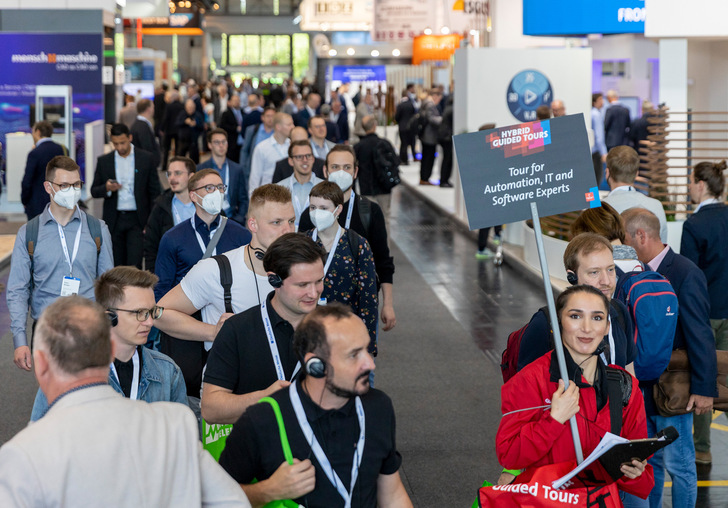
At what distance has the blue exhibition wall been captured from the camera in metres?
13.2

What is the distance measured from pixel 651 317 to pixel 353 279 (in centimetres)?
164

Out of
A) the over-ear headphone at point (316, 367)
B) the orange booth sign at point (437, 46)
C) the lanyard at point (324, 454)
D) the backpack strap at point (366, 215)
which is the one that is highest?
the orange booth sign at point (437, 46)

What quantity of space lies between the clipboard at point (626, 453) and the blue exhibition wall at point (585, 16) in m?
10.6

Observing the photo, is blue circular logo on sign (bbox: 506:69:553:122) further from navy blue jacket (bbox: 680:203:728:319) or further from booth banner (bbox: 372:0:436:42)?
booth banner (bbox: 372:0:436:42)

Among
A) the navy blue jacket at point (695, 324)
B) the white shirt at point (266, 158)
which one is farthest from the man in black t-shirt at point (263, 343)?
the white shirt at point (266, 158)

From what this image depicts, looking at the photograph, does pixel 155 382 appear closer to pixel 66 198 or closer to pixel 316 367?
pixel 316 367

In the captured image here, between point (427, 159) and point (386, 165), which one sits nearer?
point (386, 165)

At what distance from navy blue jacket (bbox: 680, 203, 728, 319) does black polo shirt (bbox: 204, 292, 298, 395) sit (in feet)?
13.0

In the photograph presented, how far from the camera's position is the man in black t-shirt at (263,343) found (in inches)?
145

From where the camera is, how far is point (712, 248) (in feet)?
22.1

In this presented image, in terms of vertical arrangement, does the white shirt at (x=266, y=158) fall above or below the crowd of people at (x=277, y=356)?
above

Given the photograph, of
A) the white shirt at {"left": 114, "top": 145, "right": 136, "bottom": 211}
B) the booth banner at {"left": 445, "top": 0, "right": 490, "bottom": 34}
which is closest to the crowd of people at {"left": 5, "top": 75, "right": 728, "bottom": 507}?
the white shirt at {"left": 114, "top": 145, "right": 136, "bottom": 211}

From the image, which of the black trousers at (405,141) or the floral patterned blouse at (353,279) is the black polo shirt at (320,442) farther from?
the black trousers at (405,141)

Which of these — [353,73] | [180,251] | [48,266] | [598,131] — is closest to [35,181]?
[48,266]
